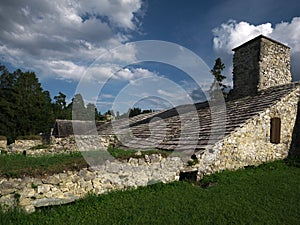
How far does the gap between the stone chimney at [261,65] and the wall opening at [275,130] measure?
2892 mm

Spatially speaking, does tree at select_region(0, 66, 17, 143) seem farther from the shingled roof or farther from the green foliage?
the shingled roof

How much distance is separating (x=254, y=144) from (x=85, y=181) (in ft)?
21.1

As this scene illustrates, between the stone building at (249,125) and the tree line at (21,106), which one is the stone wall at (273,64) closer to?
the stone building at (249,125)

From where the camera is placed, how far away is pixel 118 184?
5914 millimetres

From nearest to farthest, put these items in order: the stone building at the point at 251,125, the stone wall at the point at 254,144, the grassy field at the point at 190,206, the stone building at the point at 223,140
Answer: the grassy field at the point at 190,206, the stone building at the point at 223,140, the stone wall at the point at 254,144, the stone building at the point at 251,125

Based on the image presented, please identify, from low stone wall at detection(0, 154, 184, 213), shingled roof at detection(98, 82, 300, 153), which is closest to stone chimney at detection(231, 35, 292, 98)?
shingled roof at detection(98, 82, 300, 153)

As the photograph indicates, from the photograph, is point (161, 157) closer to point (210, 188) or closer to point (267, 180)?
point (210, 188)

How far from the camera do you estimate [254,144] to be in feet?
26.9

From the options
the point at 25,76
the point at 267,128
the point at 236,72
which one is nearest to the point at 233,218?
the point at 267,128

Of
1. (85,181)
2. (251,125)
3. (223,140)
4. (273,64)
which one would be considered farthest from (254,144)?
(85,181)

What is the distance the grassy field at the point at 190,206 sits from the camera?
423 centimetres

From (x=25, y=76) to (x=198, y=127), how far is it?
32.1 m

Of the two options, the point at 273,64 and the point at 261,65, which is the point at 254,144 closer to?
the point at 261,65

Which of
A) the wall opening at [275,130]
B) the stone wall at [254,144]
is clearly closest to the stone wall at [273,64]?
the stone wall at [254,144]
